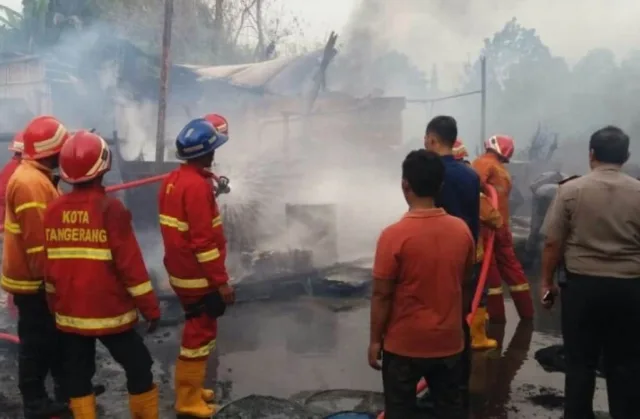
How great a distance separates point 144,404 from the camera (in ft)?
12.2

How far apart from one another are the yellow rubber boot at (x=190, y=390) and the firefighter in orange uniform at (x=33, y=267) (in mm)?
820

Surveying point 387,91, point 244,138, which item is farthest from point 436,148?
point 387,91

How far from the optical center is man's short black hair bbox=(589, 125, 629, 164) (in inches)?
145

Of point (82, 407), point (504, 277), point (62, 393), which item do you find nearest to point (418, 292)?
point (82, 407)

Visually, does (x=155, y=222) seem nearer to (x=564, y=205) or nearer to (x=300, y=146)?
(x=300, y=146)

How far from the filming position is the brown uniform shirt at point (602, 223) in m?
3.53

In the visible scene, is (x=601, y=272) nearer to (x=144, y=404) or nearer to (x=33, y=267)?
(x=144, y=404)

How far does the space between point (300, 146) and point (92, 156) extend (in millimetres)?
11602

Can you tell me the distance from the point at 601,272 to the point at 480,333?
2.27m

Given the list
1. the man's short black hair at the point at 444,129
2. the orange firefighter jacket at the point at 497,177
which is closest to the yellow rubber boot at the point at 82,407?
the man's short black hair at the point at 444,129

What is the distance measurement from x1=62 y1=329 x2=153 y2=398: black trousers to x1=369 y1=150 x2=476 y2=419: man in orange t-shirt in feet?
4.79

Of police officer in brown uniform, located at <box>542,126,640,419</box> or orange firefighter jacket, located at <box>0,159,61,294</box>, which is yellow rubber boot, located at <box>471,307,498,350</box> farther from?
orange firefighter jacket, located at <box>0,159,61,294</box>

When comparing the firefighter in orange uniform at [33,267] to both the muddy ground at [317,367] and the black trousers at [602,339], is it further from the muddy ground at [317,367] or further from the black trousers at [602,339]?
the black trousers at [602,339]

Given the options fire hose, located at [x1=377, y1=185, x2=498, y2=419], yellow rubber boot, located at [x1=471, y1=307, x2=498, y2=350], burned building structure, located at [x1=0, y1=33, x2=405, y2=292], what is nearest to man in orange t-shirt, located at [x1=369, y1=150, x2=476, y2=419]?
fire hose, located at [x1=377, y1=185, x2=498, y2=419]
